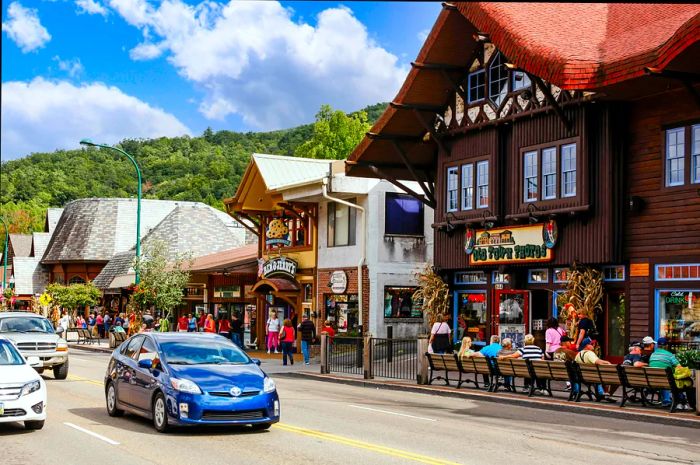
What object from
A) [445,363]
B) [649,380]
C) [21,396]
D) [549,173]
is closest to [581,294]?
[549,173]

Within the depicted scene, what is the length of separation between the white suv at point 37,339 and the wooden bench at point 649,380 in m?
13.7

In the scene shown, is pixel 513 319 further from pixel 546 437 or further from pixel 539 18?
pixel 546 437

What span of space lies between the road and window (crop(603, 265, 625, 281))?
640cm

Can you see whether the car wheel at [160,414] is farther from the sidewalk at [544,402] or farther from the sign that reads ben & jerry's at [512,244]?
the sign that reads ben & jerry's at [512,244]

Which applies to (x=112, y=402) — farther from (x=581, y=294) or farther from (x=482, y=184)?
(x=482, y=184)

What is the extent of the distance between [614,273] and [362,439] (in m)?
12.8

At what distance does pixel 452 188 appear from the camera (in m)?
29.8

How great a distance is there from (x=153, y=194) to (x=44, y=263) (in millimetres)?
29315

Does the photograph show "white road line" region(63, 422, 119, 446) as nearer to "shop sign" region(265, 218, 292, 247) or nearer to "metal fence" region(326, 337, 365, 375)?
"metal fence" region(326, 337, 365, 375)

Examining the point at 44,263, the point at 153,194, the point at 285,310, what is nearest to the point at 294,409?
the point at 285,310

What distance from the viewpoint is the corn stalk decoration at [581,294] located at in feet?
78.4

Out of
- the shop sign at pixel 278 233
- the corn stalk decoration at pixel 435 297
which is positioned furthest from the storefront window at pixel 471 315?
the shop sign at pixel 278 233

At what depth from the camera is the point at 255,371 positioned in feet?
46.0

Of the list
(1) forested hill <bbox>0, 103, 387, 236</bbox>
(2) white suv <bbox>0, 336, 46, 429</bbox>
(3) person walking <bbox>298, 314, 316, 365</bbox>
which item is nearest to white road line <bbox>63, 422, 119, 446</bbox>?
(2) white suv <bbox>0, 336, 46, 429</bbox>
